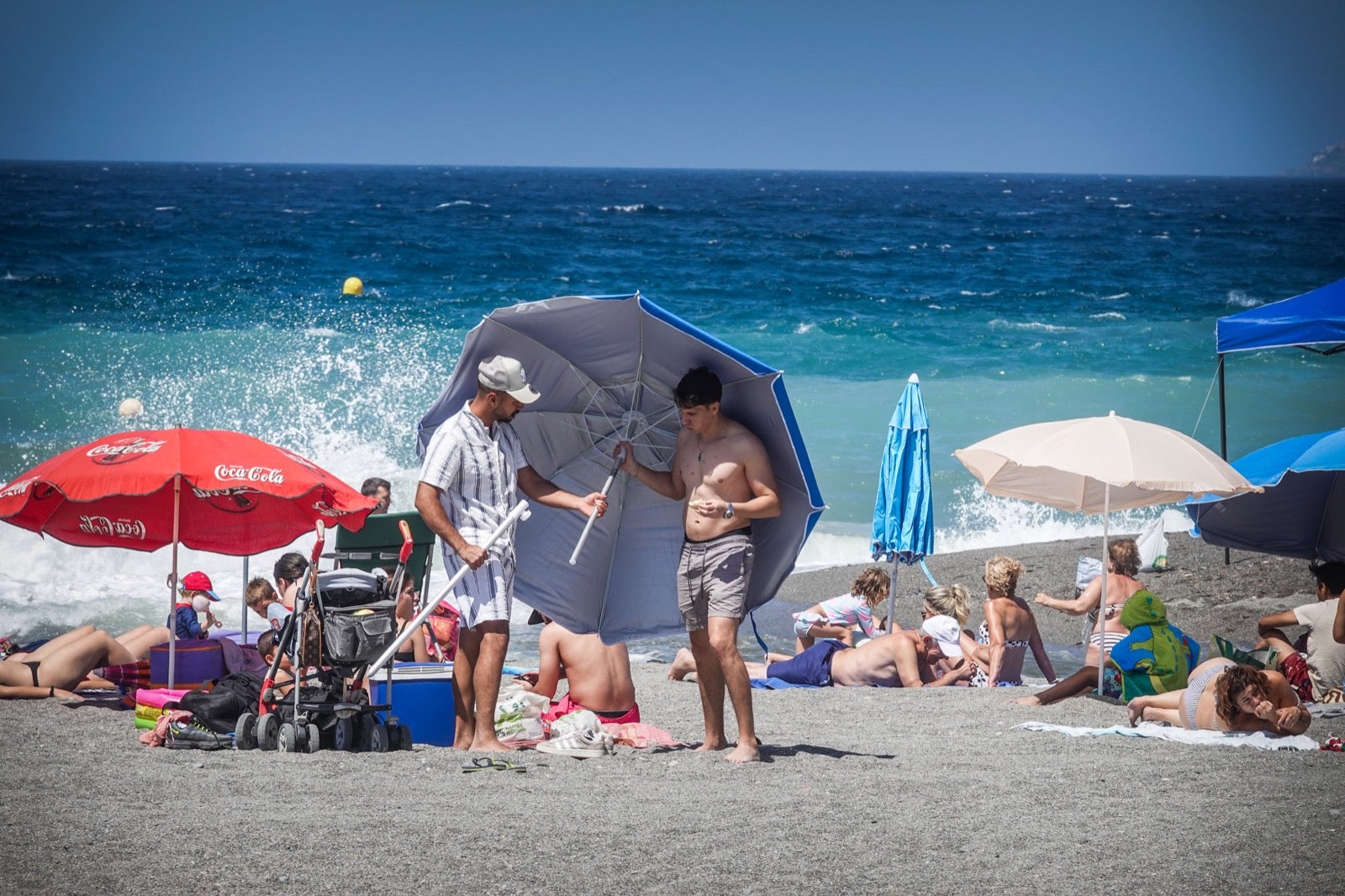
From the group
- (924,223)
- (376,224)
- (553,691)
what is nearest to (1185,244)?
(924,223)

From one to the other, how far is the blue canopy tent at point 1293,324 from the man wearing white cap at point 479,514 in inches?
236

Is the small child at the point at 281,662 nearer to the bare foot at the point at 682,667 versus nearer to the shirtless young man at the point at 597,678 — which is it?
the shirtless young man at the point at 597,678

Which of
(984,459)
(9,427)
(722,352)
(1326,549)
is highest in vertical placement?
(722,352)

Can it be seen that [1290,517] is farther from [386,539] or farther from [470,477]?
[470,477]

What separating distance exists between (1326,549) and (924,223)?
4327cm

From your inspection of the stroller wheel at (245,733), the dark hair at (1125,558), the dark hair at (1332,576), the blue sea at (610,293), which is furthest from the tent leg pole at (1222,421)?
the stroller wheel at (245,733)

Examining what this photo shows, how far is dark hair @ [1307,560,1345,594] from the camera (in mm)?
7574

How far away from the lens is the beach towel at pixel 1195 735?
5887 millimetres

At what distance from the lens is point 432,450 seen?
211 inches

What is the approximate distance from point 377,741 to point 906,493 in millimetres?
4295

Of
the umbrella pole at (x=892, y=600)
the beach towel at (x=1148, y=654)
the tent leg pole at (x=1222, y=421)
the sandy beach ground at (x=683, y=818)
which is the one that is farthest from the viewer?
the tent leg pole at (x=1222, y=421)

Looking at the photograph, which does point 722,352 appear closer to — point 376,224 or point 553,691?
point 553,691

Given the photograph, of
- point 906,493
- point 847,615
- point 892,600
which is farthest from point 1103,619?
point 847,615

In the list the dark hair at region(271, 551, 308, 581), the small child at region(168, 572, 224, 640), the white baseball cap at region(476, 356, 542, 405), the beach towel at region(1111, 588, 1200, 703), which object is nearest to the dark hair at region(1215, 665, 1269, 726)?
the beach towel at region(1111, 588, 1200, 703)
